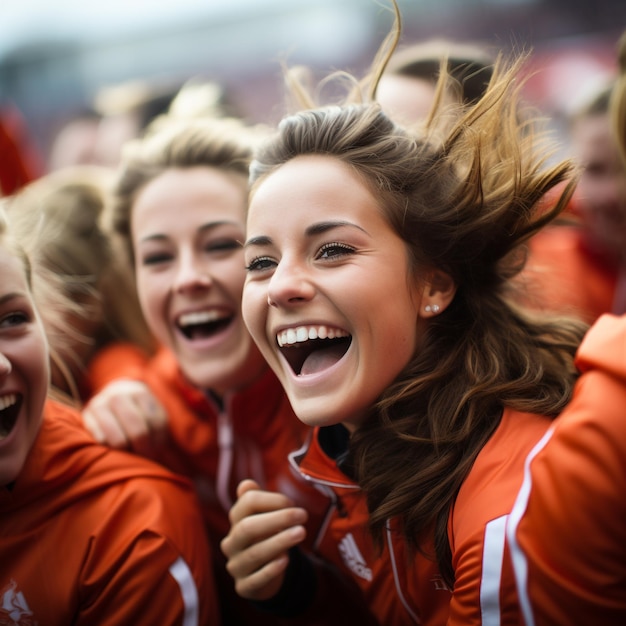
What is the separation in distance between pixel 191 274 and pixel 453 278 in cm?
72

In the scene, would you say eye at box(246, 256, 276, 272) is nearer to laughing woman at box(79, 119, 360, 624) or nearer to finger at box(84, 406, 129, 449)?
laughing woman at box(79, 119, 360, 624)

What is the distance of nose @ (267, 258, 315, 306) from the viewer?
1320 millimetres

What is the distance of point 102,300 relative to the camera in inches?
102

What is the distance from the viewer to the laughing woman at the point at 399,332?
1329 millimetres

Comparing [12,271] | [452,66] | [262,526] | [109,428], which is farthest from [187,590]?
[452,66]

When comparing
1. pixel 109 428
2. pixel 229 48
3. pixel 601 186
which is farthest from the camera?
pixel 229 48

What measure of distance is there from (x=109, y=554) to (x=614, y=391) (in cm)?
111

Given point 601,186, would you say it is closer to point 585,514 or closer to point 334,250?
point 334,250

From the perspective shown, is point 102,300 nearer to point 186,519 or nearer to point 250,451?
point 250,451

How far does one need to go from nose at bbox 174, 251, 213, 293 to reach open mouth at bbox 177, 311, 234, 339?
0.09m

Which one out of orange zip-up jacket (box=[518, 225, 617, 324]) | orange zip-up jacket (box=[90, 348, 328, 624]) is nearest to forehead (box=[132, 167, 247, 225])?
orange zip-up jacket (box=[90, 348, 328, 624])

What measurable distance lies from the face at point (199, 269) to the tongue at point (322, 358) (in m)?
0.39

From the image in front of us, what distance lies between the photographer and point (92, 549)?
1434 millimetres

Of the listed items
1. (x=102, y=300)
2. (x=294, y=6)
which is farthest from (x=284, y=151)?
(x=294, y=6)
